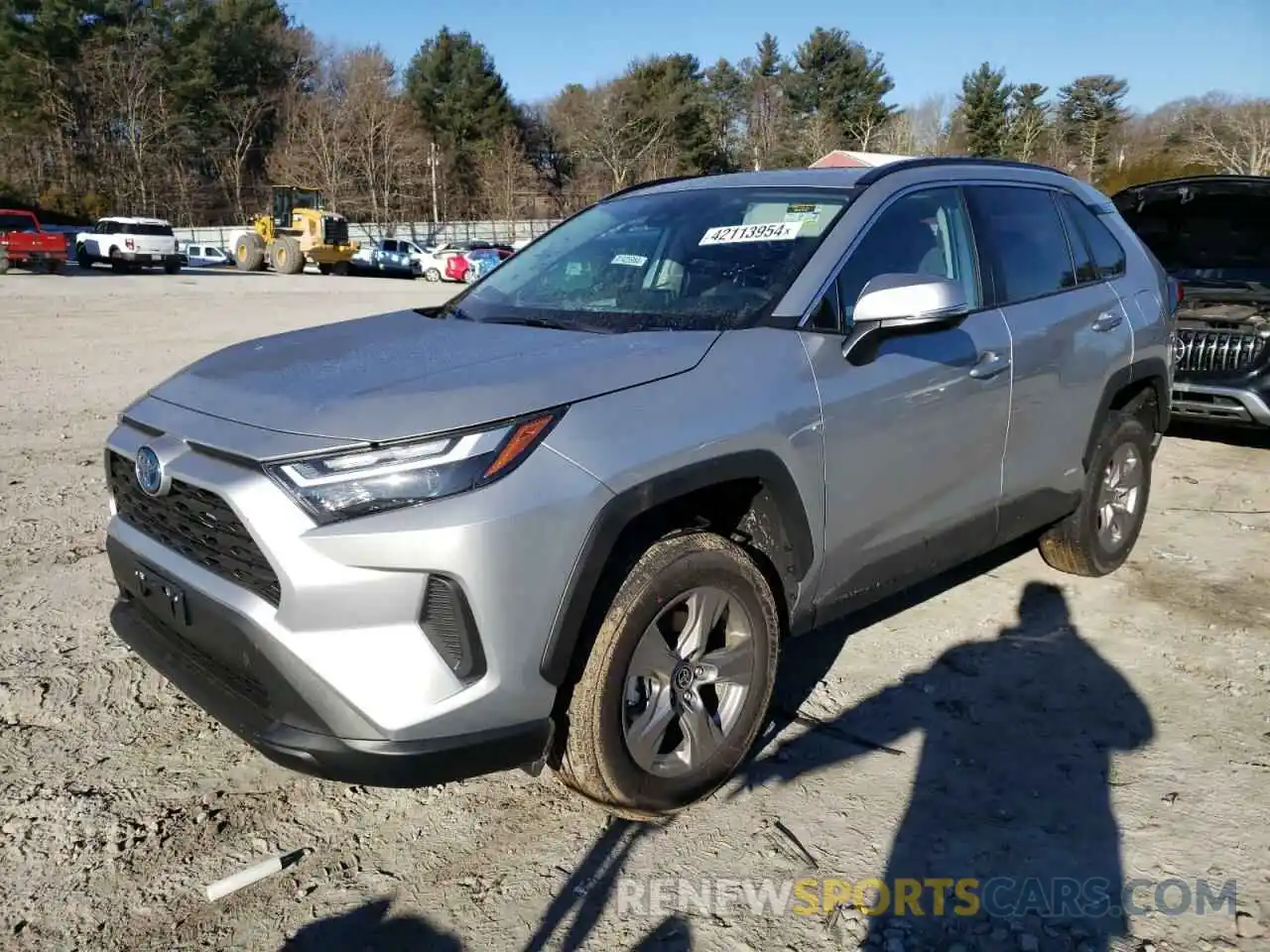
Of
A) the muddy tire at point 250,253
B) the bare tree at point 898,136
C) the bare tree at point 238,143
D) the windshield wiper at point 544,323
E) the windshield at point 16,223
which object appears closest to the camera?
the windshield wiper at point 544,323

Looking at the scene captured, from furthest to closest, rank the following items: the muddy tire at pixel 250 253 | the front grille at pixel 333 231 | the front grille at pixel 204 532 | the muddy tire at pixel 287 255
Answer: the muddy tire at pixel 250 253, the front grille at pixel 333 231, the muddy tire at pixel 287 255, the front grille at pixel 204 532

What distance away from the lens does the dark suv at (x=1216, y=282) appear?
21.6ft

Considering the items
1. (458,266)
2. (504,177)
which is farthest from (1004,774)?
(504,177)

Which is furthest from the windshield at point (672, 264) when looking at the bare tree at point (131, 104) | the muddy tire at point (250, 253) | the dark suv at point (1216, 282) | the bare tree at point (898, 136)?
the bare tree at point (898, 136)

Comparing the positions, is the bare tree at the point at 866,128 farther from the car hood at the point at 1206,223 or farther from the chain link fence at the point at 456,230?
the car hood at the point at 1206,223

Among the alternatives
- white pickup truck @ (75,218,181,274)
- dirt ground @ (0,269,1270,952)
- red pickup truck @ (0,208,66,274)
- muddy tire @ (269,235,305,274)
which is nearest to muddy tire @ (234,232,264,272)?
muddy tire @ (269,235,305,274)

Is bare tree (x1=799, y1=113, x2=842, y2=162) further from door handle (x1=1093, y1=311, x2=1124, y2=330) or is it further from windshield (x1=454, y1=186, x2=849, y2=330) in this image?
windshield (x1=454, y1=186, x2=849, y2=330)

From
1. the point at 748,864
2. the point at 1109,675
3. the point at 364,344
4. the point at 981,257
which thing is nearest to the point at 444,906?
the point at 748,864

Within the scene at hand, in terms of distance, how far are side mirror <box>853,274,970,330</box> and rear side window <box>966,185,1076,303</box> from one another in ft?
3.15

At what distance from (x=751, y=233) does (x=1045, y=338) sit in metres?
1.33

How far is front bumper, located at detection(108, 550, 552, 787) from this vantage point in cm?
225

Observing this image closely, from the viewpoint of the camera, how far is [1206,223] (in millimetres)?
7711

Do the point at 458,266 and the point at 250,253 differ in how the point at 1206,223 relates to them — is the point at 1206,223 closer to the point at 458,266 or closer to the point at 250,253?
the point at 458,266

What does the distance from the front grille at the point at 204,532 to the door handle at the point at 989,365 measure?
242 cm
